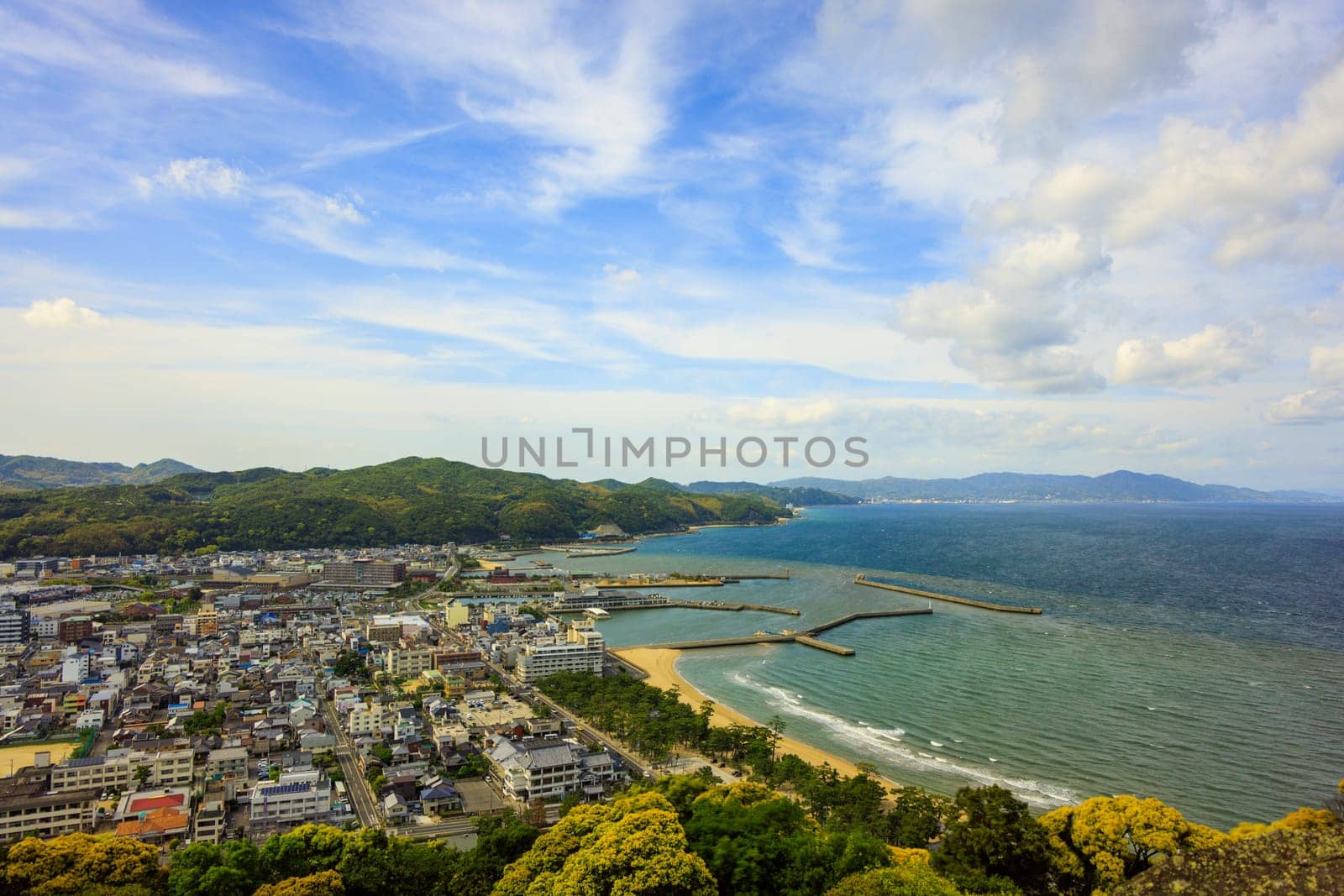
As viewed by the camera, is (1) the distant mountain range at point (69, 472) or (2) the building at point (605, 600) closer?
(2) the building at point (605, 600)

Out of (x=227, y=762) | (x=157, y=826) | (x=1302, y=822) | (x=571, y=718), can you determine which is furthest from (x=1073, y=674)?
(x=157, y=826)

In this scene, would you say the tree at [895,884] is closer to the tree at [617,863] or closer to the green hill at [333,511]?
the tree at [617,863]

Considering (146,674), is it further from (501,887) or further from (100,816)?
(501,887)

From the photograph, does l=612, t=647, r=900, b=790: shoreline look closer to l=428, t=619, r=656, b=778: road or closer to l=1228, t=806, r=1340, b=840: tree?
l=428, t=619, r=656, b=778: road

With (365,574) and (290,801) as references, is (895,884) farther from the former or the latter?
(365,574)

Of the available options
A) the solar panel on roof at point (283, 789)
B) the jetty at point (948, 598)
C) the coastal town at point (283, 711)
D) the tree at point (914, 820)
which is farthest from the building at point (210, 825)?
the jetty at point (948, 598)

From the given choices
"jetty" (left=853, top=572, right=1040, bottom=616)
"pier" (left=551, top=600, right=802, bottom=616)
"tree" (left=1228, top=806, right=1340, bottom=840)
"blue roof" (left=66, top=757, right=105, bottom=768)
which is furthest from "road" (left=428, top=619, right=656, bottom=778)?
"jetty" (left=853, top=572, right=1040, bottom=616)

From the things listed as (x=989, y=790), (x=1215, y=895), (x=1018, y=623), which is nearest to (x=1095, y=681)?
(x=1018, y=623)
